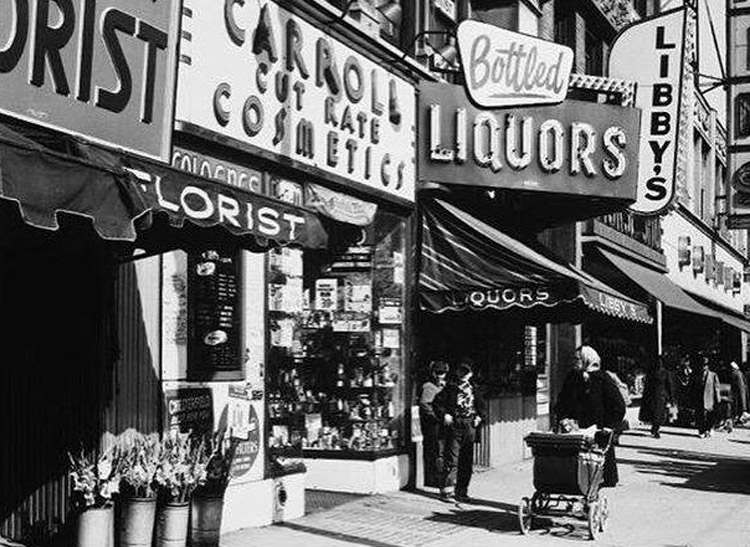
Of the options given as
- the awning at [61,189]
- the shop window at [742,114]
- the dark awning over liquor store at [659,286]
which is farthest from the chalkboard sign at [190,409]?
the shop window at [742,114]

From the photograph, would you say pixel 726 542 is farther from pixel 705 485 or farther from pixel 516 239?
pixel 516 239

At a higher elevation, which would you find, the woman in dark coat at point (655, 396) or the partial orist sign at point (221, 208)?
the partial orist sign at point (221, 208)

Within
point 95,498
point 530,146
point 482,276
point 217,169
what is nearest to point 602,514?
point 482,276

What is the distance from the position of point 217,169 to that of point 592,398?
14.9ft

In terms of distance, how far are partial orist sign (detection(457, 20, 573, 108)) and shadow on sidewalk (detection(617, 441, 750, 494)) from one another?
546cm

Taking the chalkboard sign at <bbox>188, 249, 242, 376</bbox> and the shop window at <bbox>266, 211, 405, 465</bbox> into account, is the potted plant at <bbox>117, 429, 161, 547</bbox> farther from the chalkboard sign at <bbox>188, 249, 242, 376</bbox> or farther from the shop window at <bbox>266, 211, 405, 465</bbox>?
the shop window at <bbox>266, 211, 405, 465</bbox>

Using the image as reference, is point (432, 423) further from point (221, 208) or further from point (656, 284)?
point (656, 284)

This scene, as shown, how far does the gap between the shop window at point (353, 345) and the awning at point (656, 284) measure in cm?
939

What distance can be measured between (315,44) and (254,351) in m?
3.37

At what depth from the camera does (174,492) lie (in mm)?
8508

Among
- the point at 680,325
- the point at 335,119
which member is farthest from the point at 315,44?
the point at 680,325

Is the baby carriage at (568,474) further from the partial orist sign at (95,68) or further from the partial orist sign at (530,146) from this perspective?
the partial orist sign at (530,146)

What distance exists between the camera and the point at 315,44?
11828 mm

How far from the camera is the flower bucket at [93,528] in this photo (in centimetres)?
801
